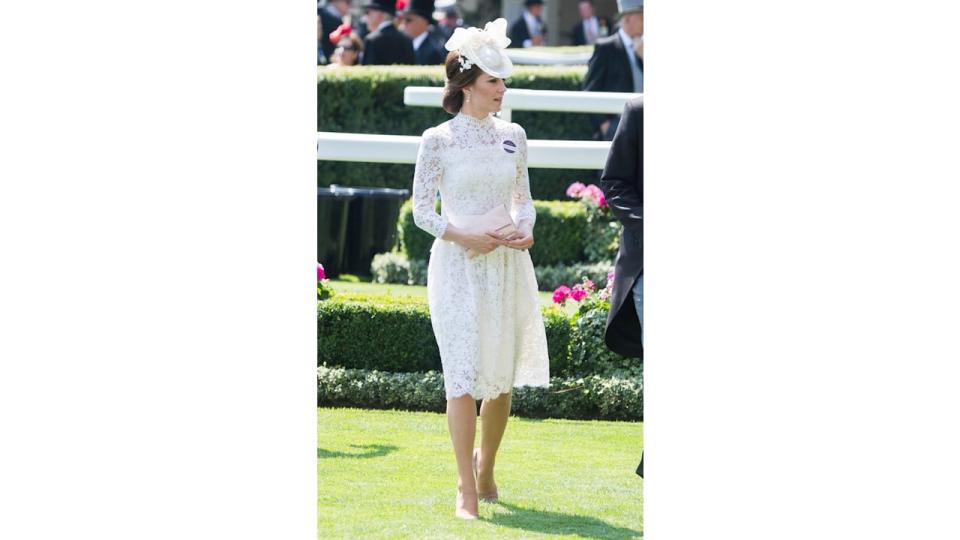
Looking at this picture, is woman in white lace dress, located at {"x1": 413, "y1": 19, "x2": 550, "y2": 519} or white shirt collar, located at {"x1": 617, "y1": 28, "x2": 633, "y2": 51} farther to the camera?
white shirt collar, located at {"x1": 617, "y1": 28, "x2": 633, "y2": 51}

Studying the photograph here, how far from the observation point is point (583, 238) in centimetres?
1041

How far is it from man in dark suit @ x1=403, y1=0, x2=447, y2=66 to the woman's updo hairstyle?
11083 millimetres

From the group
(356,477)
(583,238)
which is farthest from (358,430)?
(583,238)

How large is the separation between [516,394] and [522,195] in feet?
6.12

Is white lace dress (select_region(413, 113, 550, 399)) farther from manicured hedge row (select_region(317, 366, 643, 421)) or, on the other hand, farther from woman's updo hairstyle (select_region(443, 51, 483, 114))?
manicured hedge row (select_region(317, 366, 643, 421))

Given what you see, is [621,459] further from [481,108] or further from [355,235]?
[355,235]

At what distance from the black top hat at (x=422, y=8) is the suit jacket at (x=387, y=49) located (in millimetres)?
1294

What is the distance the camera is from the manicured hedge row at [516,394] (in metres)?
7.11

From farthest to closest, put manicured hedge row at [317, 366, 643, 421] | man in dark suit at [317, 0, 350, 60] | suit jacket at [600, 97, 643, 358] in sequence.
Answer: man in dark suit at [317, 0, 350, 60], manicured hedge row at [317, 366, 643, 421], suit jacket at [600, 97, 643, 358]

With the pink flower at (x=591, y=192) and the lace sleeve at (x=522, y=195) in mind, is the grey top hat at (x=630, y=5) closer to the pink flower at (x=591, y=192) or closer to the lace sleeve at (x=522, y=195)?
the pink flower at (x=591, y=192)

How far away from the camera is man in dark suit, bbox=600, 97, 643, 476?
5.36m

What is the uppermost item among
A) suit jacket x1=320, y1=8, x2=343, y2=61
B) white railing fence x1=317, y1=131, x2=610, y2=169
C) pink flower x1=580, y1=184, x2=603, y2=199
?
suit jacket x1=320, y1=8, x2=343, y2=61

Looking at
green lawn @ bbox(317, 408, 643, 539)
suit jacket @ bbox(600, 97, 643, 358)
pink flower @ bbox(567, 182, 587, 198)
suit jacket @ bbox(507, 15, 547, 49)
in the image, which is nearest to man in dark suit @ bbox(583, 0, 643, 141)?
pink flower @ bbox(567, 182, 587, 198)
